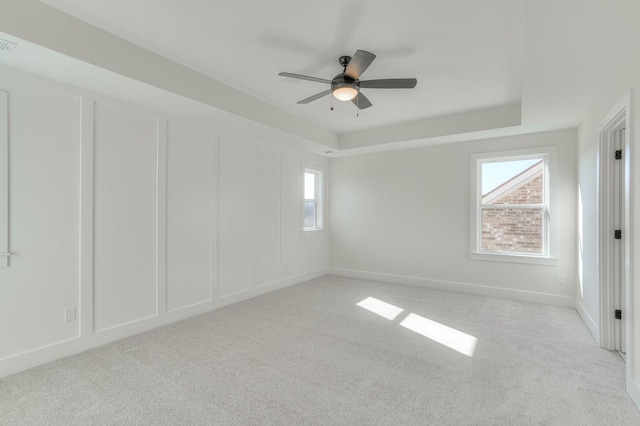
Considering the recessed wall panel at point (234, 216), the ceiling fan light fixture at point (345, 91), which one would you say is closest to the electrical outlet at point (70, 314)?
the recessed wall panel at point (234, 216)

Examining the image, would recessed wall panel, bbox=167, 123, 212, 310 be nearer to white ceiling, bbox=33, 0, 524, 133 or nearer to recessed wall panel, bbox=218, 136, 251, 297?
recessed wall panel, bbox=218, 136, 251, 297

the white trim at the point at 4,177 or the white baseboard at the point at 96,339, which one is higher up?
the white trim at the point at 4,177

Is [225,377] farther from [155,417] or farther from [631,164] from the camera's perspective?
[631,164]

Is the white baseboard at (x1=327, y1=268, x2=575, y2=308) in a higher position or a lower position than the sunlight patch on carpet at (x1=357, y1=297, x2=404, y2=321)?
higher

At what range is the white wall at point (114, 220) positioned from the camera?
244 cm

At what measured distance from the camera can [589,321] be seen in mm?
3232

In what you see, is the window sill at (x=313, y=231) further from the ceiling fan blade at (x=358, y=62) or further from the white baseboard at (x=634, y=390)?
the white baseboard at (x=634, y=390)

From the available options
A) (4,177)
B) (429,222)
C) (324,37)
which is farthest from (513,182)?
(4,177)

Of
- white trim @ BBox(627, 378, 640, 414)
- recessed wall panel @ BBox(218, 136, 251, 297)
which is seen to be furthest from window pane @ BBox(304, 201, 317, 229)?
white trim @ BBox(627, 378, 640, 414)

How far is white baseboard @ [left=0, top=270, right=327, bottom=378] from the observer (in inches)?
93.7

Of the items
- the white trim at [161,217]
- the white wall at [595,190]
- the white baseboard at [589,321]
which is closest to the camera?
the white wall at [595,190]

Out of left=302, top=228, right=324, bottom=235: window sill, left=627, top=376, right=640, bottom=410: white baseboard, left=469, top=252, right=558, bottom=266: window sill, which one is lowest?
left=627, top=376, right=640, bottom=410: white baseboard

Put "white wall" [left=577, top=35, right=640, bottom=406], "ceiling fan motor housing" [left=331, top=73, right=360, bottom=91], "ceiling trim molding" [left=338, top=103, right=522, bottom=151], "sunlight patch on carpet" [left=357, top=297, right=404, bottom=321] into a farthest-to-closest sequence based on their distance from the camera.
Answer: "ceiling trim molding" [left=338, top=103, right=522, bottom=151]
"sunlight patch on carpet" [left=357, top=297, right=404, bottom=321]
"ceiling fan motor housing" [left=331, top=73, right=360, bottom=91]
"white wall" [left=577, top=35, right=640, bottom=406]

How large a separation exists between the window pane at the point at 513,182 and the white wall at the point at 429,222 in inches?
9.6
